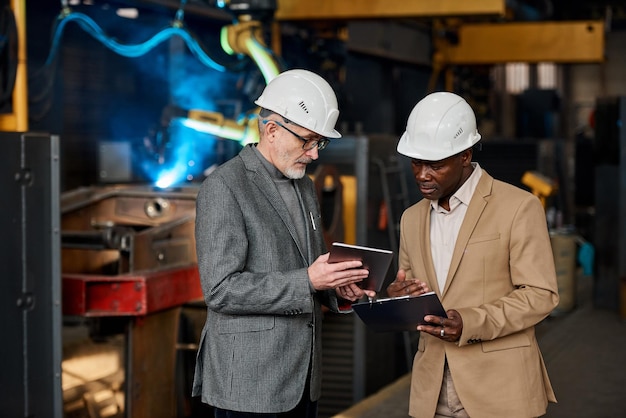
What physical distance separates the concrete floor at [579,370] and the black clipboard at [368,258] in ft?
7.59

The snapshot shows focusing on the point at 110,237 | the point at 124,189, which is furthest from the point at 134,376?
the point at 124,189

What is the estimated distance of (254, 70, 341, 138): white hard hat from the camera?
2621mm

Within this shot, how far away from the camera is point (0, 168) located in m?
3.58

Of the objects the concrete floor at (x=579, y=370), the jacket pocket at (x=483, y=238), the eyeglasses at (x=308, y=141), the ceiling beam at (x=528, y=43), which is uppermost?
the ceiling beam at (x=528, y=43)

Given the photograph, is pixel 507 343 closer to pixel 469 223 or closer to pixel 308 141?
pixel 469 223

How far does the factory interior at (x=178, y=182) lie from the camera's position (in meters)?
3.82

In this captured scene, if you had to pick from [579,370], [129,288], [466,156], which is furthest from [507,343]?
[579,370]

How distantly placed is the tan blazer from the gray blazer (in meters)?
0.40

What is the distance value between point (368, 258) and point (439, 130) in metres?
0.40

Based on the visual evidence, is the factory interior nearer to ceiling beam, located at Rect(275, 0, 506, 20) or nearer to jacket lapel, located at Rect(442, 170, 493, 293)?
ceiling beam, located at Rect(275, 0, 506, 20)

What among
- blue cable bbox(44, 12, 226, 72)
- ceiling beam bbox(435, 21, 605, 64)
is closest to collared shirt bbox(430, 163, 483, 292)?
blue cable bbox(44, 12, 226, 72)

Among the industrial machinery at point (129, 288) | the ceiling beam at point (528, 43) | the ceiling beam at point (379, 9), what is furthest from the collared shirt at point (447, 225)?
the ceiling beam at point (528, 43)

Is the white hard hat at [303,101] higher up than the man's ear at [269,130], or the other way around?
the white hard hat at [303,101]

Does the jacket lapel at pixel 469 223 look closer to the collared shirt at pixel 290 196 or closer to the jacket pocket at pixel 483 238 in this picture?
the jacket pocket at pixel 483 238
